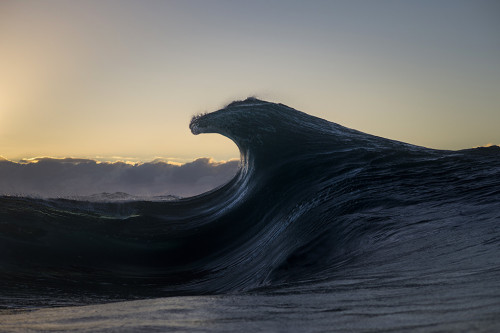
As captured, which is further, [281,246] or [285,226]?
[285,226]

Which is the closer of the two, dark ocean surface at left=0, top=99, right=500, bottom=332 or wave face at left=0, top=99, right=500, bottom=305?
dark ocean surface at left=0, top=99, right=500, bottom=332

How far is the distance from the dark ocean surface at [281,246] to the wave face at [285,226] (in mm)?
33

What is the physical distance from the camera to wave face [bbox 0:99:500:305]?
3.97 meters

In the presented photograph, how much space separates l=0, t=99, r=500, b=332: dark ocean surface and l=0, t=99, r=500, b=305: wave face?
0.03 meters

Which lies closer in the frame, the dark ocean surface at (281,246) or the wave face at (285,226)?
the dark ocean surface at (281,246)

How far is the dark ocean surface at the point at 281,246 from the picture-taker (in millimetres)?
2146

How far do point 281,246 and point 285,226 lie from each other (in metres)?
1.31

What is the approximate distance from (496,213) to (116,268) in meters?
6.74

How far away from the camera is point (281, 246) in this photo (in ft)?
23.7

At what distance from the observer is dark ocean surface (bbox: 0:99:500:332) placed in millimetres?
2146


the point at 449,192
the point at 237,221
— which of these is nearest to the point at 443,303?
the point at 449,192

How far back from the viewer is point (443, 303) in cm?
199

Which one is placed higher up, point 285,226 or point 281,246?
point 285,226

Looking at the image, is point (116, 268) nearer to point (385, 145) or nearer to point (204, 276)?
point (204, 276)
